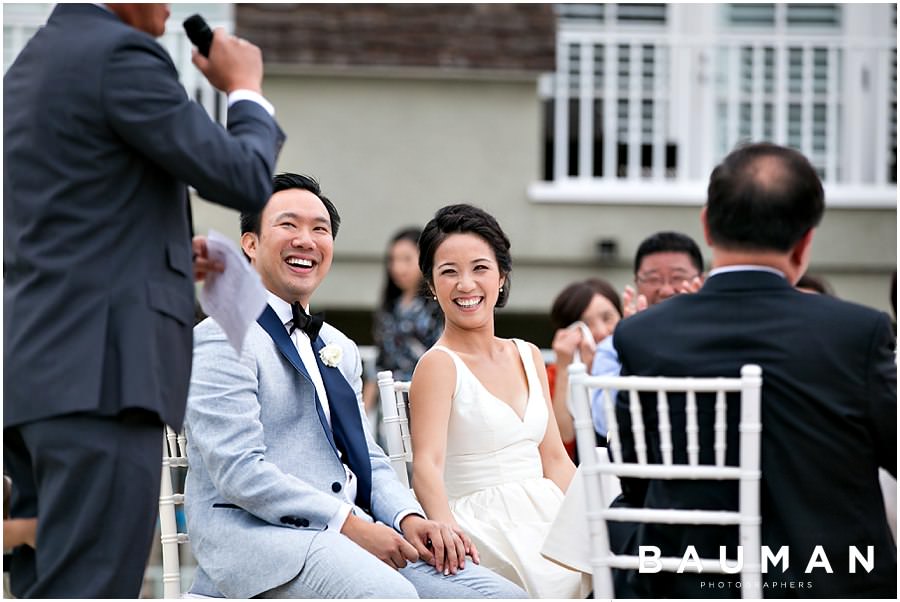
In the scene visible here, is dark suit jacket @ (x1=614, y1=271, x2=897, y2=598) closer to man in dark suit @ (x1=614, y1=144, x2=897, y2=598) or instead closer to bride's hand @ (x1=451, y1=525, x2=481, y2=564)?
man in dark suit @ (x1=614, y1=144, x2=897, y2=598)

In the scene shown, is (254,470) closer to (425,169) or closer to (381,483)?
(381,483)

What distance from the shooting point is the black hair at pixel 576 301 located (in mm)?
5773

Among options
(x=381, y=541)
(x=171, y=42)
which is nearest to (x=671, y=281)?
(x=381, y=541)

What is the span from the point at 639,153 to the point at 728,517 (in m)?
7.14

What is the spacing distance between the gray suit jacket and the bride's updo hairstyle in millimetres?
707

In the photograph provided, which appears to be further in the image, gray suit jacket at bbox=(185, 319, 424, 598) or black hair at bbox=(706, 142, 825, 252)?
gray suit jacket at bbox=(185, 319, 424, 598)

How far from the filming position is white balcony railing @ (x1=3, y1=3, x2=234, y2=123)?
9.08m

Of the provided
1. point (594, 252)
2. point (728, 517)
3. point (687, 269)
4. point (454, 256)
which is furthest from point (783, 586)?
point (594, 252)

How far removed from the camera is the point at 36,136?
8.64ft

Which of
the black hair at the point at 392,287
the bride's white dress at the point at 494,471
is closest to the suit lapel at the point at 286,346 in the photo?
the bride's white dress at the point at 494,471

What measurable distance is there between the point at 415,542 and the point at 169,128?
1.30 metres

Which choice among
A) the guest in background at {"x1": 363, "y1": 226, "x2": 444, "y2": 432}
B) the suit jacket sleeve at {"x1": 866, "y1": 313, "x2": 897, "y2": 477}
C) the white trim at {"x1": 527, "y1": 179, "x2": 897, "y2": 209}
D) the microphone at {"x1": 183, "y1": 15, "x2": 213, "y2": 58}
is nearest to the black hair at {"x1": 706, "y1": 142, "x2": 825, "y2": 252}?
the suit jacket sleeve at {"x1": 866, "y1": 313, "x2": 897, "y2": 477}

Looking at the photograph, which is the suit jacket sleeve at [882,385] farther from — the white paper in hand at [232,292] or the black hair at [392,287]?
the black hair at [392,287]

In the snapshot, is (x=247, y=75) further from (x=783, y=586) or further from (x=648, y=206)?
(x=648, y=206)
